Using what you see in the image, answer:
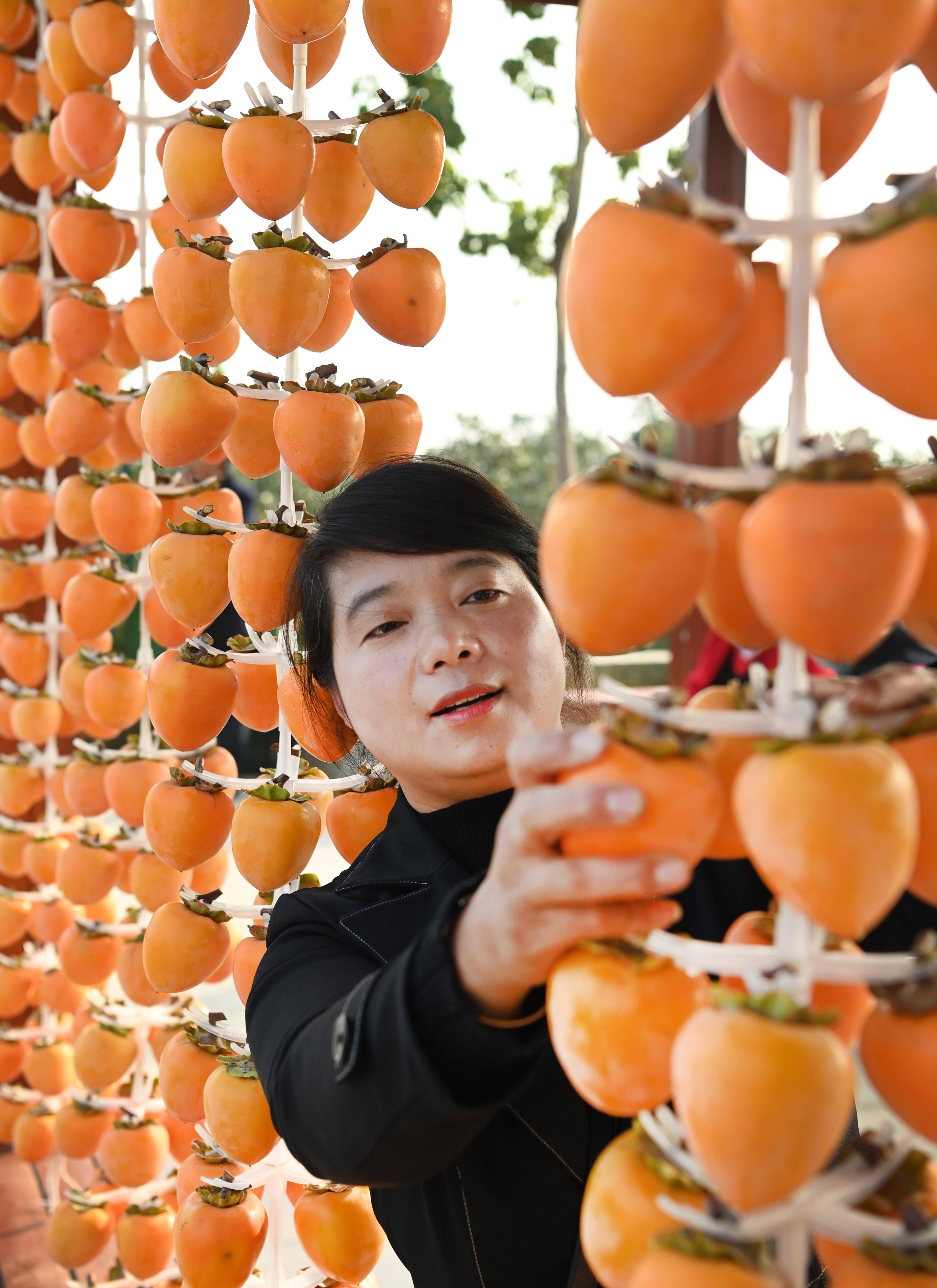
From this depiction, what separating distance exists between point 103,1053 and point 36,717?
1.88ft

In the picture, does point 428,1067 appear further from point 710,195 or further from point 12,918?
point 710,195

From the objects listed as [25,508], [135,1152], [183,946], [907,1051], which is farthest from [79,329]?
[907,1051]

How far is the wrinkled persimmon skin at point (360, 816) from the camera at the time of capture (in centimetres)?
123

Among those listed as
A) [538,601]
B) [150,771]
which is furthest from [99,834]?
[538,601]

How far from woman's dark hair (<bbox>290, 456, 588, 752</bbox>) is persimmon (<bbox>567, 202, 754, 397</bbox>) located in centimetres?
62

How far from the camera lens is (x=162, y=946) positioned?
1.26 metres

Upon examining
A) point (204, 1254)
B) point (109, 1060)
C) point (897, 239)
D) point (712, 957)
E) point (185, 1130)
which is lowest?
point (185, 1130)

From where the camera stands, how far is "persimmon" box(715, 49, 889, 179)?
0.56m

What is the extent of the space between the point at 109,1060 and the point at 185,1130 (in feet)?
0.49

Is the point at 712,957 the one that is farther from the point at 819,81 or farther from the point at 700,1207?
the point at 819,81

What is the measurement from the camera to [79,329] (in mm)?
1593

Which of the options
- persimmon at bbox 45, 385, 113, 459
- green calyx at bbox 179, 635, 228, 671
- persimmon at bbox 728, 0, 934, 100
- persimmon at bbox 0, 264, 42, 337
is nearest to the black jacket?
green calyx at bbox 179, 635, 228, 671

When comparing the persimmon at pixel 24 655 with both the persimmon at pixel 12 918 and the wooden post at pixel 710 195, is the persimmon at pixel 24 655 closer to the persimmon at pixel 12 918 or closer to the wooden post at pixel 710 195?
the persimmon at pixel 12 918

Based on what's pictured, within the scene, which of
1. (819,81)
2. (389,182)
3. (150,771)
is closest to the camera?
(819,81)
